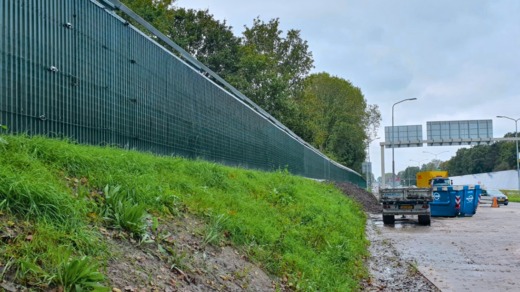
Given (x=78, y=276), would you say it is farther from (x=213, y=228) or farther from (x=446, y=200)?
(x=446, y=200)

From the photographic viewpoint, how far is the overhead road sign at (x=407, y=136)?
56844mm

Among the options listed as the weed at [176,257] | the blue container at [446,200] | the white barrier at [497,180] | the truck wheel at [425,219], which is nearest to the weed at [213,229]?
the weed at [176,257]

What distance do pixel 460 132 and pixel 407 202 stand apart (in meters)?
37.6

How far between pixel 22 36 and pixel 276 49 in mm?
44023

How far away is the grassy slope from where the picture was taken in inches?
160

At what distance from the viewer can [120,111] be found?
8547 mm

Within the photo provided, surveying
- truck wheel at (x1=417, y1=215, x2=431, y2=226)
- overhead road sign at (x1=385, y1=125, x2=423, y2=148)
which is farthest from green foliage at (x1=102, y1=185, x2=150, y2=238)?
overhead road sign at (x1=385, y1=125, x2=423, y2=148)

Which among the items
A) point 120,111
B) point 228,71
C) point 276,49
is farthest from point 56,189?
point 276,49

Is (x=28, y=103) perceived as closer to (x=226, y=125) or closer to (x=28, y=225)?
(x=28, y=225)

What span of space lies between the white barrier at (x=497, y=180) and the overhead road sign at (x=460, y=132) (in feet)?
54.2

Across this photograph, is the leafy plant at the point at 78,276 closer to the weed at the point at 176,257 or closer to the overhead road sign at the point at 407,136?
the weed at the point at 176,257

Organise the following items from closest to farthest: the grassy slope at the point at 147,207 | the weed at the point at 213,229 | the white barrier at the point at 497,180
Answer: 1. the grassy slope at the point at 147,207
2. the weed at the point at 213,229
3. the white barrier at the point at 497,180

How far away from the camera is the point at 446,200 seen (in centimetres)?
2338

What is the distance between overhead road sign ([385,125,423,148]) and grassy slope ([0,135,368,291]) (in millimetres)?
48737
